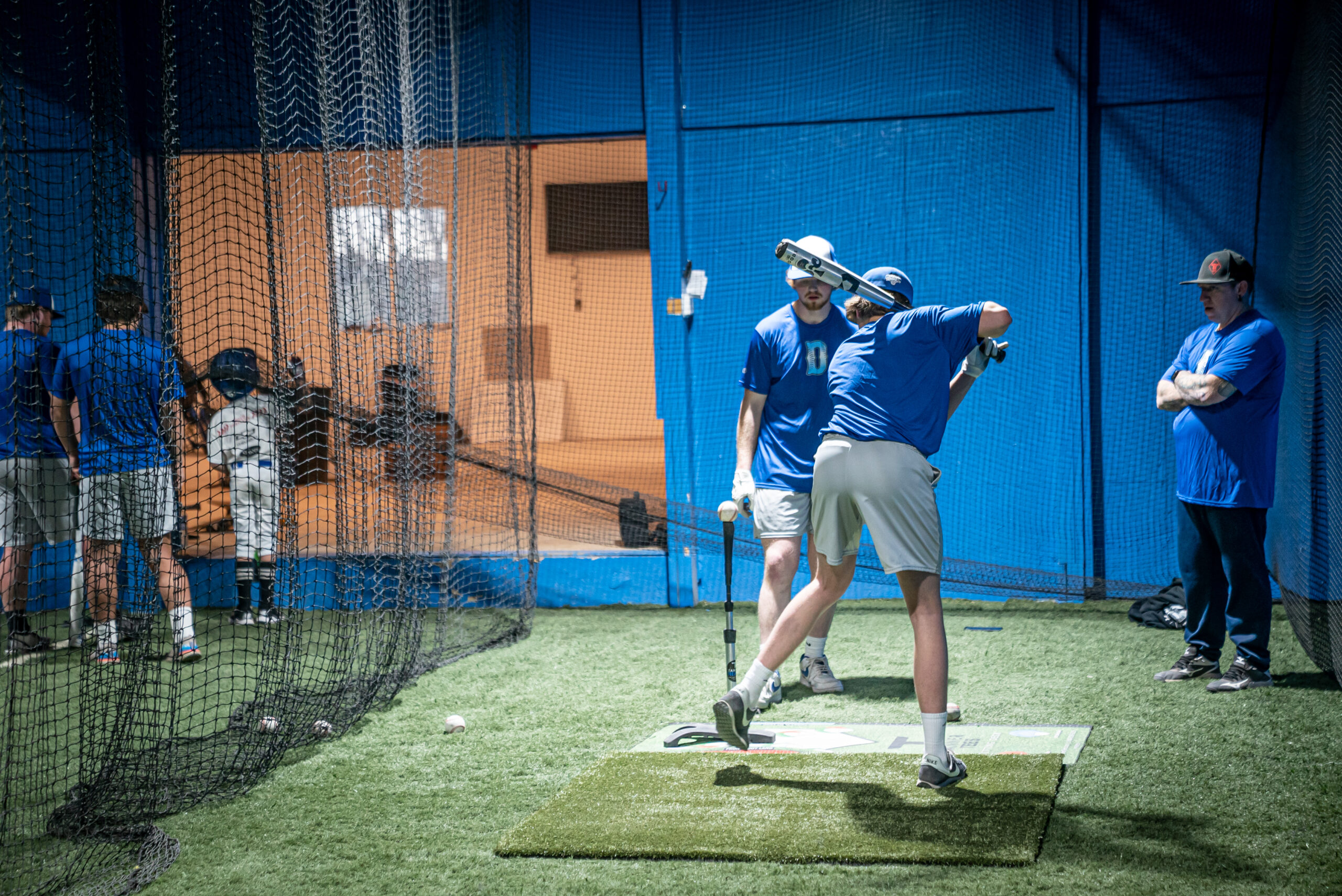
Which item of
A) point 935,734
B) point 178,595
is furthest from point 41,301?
point 935,734

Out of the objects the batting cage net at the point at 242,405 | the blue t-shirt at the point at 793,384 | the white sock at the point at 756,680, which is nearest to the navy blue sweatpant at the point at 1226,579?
the blue t-shirt at the point at 793,384

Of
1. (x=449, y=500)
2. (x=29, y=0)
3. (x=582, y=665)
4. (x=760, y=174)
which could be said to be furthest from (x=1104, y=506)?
(x=29, y=0)

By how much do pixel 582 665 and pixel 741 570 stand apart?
203cm

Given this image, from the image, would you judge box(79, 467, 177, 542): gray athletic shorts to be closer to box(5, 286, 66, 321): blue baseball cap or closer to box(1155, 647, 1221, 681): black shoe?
box(5, 286, 66, 321): blue baseball cap

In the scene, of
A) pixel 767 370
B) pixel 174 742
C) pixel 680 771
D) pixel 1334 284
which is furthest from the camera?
pixel 1334 284

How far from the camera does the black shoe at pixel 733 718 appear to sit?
3652 millimetres

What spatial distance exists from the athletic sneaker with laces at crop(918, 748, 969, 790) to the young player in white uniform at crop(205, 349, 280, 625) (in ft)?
14.2

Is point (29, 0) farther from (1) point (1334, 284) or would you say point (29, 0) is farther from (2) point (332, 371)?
(1) point (1334, 284)

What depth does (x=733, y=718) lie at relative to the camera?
366 centimetres

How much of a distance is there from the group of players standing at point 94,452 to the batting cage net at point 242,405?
0.11ft

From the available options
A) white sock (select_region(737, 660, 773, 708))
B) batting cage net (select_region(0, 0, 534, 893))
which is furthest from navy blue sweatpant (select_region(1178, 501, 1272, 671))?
batting cage net (select_region(0, 0, 534, 893))

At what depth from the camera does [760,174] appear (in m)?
7.54

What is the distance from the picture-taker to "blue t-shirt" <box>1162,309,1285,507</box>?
188 inches

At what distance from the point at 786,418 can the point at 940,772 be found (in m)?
1.77
